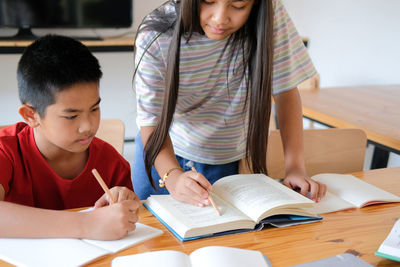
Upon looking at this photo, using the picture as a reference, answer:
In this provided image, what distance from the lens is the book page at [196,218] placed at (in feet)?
3.01

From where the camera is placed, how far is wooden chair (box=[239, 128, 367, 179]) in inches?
61.2

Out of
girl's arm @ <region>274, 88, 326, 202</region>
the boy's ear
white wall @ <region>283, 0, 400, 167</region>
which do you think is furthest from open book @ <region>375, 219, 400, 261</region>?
white wall @ <region>283, 0, 400, 167</region>

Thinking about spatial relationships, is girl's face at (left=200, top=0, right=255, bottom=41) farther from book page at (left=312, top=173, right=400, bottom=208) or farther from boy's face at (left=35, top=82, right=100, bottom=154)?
book page at (left=312, top=173, right=400, bottom=208)

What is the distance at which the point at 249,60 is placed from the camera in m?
1.25

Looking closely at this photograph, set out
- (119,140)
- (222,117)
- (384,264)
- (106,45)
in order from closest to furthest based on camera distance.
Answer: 1. (384,264)
2. (222,117)
3. (119,140)
4. (106,45)

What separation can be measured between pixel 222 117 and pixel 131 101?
99.1 inches

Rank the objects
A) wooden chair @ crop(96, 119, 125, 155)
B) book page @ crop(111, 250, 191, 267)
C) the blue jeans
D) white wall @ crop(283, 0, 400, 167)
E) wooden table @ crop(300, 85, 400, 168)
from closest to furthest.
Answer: book page @ crop(111, 250, 191, 267)
the blue jeans
wooden chair @ crop(96, 119, 125, 155)
wooden table @ crop(300, 85, 400, 168)
white wall @ crop(283, 0, 400, 167)

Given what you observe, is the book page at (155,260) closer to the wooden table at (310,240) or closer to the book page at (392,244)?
the wooden table at (310,240)

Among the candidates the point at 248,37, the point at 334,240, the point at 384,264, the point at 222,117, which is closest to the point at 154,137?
the point at 222,117

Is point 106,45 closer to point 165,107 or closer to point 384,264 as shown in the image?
point 165,107

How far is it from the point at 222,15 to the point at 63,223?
21.7 inches

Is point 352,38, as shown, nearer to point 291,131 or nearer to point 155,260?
point 291,131

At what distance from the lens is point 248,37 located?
123cm

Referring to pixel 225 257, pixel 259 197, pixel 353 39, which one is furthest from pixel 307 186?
pixel 353 39
